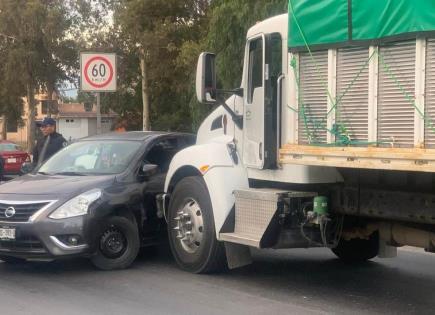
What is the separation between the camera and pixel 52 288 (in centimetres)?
715

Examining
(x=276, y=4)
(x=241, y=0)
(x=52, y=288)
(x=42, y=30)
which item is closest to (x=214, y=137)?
(x=52, y=288)

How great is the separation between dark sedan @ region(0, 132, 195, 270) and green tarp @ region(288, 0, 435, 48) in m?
2.82

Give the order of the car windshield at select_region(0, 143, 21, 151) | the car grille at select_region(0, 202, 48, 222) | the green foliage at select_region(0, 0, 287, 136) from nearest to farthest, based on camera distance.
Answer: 1. the car grille at select_region(0, 202, 48, 222)
2. the green foliage at select_region(0, 0, 287, 136)
3. the car windshield at select_region(0, 143, 21, 151)

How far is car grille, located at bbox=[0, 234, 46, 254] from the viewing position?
741 centimetres

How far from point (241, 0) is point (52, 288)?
1092 centimetres

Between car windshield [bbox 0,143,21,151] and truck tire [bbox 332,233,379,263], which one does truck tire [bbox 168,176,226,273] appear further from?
car windshield [bbox 0,143,21,151]

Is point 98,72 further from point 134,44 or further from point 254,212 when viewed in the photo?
point 134,44

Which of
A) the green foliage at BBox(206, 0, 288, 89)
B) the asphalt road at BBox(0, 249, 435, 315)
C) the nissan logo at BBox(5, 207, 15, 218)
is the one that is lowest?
the asphalt road at BBox(0, 249, 435, 315)

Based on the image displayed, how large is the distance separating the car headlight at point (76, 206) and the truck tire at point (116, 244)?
33cm

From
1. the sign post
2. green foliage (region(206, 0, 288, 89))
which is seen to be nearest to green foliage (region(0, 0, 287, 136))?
green foliage (region(206, 0, 288, 89))

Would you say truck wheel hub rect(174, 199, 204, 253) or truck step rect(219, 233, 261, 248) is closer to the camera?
truck step rect(219, 233, 261, 248)

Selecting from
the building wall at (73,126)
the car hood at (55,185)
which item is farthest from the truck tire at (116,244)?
the building wall at (73,126)

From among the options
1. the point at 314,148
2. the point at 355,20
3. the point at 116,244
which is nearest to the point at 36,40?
the point at 116,244

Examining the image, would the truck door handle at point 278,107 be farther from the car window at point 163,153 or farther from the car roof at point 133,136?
the car roof at point 133,136
